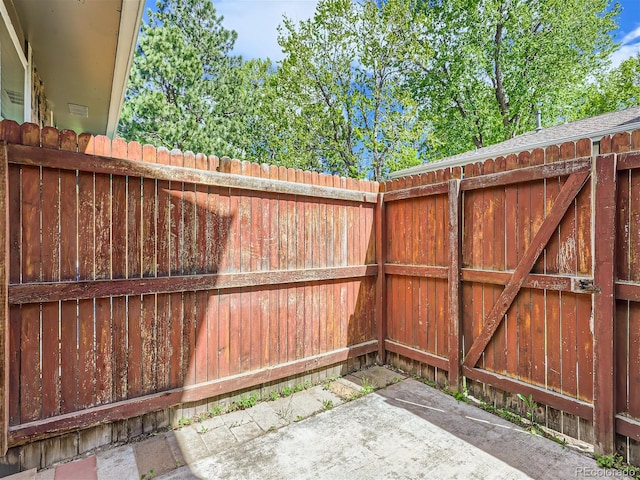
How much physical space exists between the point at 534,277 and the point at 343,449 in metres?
1.90

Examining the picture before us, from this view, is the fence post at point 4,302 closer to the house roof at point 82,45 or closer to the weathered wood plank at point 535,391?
the house roof at point 82,45

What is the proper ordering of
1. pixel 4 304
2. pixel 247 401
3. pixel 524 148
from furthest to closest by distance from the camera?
pixel 524 148, pixel 247 401, pixel 4 304

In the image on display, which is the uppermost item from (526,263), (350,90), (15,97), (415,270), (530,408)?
(350,90)

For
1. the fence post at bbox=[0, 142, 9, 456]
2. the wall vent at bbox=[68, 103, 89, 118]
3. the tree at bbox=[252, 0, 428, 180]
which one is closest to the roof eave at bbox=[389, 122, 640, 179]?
the fence post at bbox=[0, 142, 9, 456]

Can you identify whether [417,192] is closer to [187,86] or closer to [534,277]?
[534,277]

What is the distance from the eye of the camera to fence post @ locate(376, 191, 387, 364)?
381 cm

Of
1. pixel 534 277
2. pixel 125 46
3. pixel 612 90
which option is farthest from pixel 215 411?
pixel 612 90

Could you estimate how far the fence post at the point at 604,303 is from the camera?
81.6 inches

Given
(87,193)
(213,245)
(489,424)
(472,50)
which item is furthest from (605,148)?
(472,50)

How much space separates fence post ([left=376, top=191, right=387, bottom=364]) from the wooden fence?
0.96 ft

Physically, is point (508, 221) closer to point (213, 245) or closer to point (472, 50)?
point (213, 245)

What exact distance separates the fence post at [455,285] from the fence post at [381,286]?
0.88 meters

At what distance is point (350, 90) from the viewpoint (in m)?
11.9

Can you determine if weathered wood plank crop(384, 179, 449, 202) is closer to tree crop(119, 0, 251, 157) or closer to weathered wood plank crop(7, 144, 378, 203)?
weathered wood plank crop(7, 144, 378, 203)
